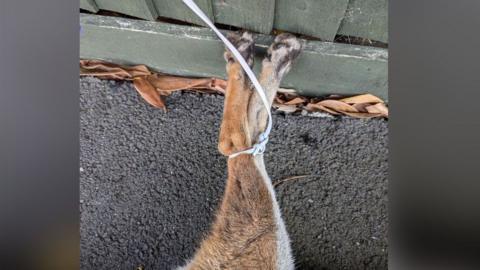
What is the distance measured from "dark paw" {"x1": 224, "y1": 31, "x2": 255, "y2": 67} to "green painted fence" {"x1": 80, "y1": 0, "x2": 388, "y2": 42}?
0.02 metres

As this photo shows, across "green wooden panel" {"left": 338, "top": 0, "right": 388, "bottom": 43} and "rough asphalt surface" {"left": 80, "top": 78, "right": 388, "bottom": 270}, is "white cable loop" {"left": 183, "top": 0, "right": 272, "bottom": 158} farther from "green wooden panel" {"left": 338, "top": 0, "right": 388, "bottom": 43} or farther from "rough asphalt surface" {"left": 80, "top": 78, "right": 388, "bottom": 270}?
"green wooden panel" {"left": 338, "top": 0, "right": 388, "bottom": 43}

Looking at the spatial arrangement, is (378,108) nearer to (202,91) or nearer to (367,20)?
(367,20)

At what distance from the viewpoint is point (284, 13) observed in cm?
102

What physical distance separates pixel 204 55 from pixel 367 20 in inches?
17.8

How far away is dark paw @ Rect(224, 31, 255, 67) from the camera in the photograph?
3.33 feet

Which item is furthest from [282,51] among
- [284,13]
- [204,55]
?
[204,55]

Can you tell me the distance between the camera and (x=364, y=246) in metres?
1.08

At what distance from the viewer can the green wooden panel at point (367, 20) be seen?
3.33ft

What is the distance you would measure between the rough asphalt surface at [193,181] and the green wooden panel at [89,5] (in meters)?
0.20

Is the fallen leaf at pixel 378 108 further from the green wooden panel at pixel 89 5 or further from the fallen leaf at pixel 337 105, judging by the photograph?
the green wooden panel at pixel 89 5
